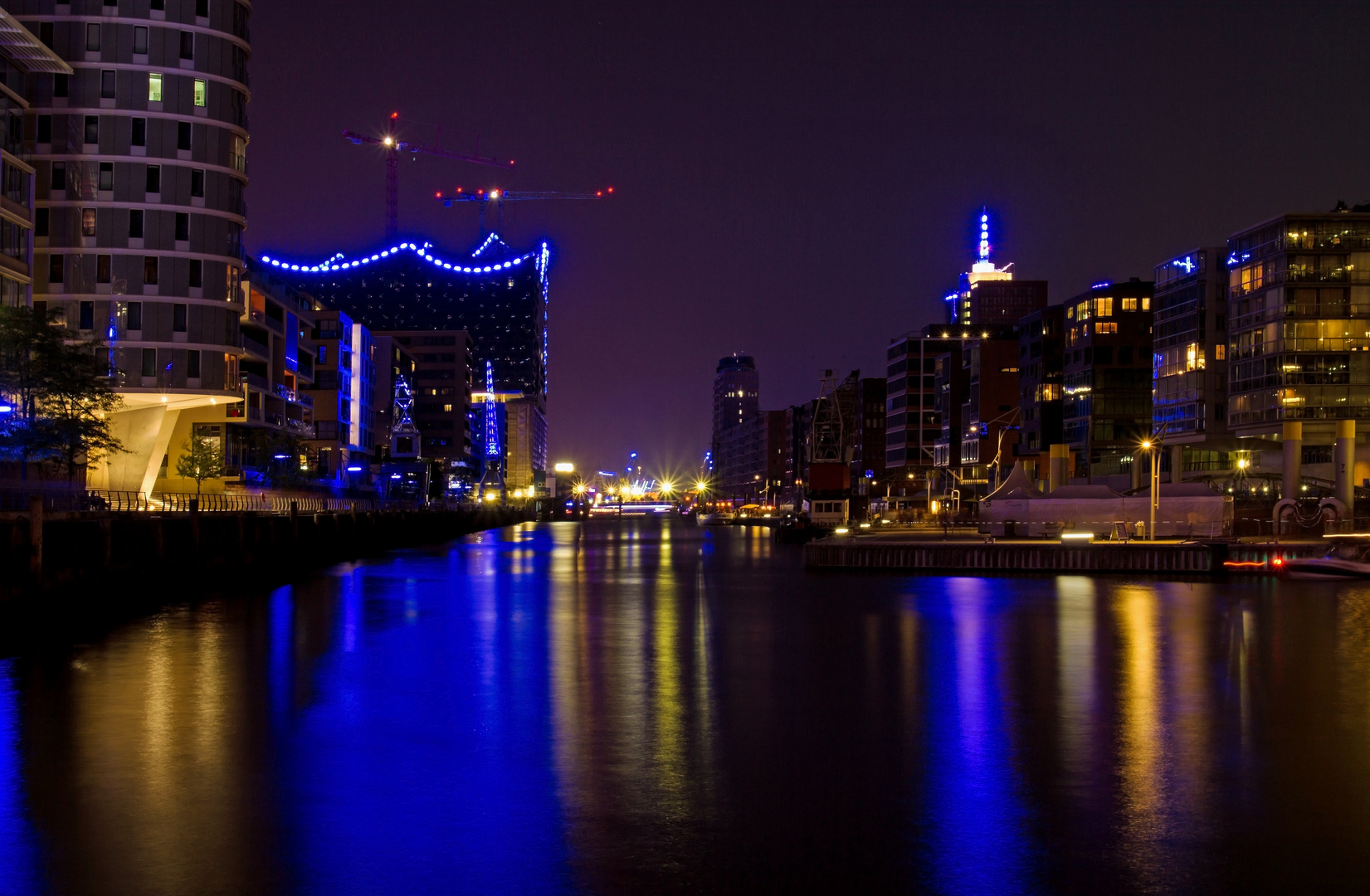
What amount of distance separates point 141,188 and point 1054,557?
56.4 m

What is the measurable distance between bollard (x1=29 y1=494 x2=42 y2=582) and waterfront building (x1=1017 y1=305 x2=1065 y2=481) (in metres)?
125

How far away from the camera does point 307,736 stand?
1969cm

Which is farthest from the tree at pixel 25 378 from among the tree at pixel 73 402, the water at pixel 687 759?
the water at pixel 687 759

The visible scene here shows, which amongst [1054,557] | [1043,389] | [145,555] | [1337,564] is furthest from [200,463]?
[1043,389]

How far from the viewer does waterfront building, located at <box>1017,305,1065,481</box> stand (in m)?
151

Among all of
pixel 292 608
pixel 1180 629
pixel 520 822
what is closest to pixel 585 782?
pixel 520 822

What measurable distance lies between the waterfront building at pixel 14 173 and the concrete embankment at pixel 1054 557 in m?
42.7

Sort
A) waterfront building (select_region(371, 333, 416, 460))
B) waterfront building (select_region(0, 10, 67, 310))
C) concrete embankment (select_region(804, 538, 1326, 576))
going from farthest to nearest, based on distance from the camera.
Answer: waterfront building (select_region(371, 333, 416, 460)) < waterfront building (select_region(0, 10, 67, 310)) < concrete embankment (select_region(804, 538, 1326, 576))

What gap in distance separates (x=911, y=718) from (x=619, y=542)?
9799 centimetres

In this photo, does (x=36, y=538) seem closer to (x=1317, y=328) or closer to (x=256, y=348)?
(x=256, y=348)

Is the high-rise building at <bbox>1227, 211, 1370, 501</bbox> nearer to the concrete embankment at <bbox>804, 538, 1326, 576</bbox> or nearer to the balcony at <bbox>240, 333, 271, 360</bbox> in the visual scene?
the concrete embankment at <bbox>804, 538, 1326, 576</bbox>

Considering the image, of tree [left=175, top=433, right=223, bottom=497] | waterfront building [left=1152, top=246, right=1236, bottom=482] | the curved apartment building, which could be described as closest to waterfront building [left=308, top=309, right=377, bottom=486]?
tree [left=175, top=433, right=223, bottom=497]

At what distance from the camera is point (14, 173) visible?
64.2 metres

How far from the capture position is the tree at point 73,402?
5900cm
